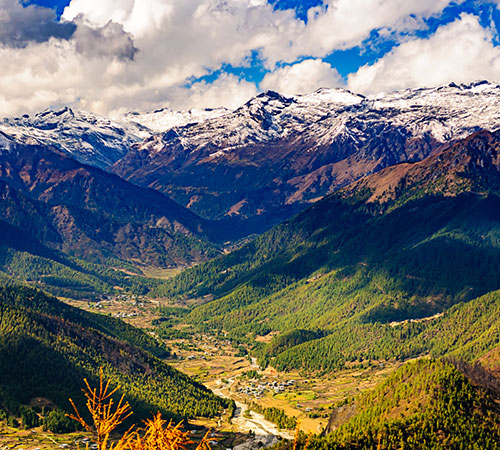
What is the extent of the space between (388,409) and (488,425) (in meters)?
35.7

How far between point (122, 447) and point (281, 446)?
157587mm

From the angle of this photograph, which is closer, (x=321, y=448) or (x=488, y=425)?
(x=321, y=448)

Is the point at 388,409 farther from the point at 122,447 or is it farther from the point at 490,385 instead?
the point at 122,447

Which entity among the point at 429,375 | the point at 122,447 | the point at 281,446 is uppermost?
the point at 122,447

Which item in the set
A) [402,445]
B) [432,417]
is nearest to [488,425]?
[432,417]

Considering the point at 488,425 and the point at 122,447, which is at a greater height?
the point at 122,447

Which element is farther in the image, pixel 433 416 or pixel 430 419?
pixel 433 416

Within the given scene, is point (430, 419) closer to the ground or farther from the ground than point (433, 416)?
closer to the ground

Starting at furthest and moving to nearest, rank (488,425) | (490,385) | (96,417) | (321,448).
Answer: (490,385) < (488,425) < (321,448) < (96,417)

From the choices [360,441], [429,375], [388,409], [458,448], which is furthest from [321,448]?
[429,375]

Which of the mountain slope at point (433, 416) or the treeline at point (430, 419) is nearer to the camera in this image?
the treeline at point (430, 419)

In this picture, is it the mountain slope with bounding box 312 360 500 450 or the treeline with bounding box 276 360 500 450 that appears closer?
the treeline with bounding box 276 360 500 450

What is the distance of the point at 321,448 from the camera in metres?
144

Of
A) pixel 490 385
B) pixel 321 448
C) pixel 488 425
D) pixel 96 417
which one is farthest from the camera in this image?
pixel 490 385
